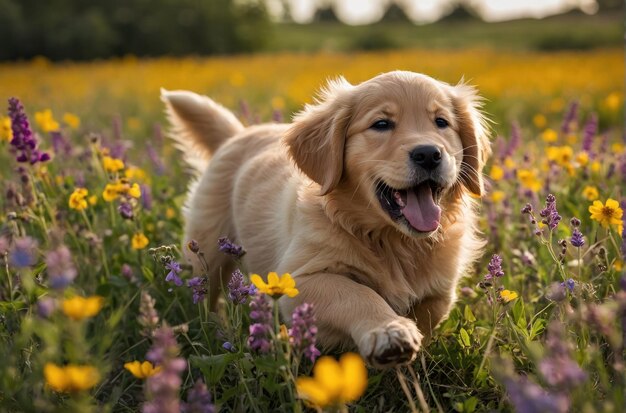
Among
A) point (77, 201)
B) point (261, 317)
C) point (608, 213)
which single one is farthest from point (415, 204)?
point (77, 201)

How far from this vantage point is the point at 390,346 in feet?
6.11

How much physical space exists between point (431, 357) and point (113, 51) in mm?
24567

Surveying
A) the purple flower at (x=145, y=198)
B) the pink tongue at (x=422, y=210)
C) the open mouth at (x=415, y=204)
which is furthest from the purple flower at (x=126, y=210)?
the pink tongue at (x=422, y=210)

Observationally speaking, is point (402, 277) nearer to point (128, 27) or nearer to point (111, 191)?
point (111, 191)

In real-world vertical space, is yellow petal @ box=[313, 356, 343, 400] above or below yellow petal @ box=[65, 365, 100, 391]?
above

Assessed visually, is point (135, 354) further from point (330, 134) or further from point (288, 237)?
point (330, 134)

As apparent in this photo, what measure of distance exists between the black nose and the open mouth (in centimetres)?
9

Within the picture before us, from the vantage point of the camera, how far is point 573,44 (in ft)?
87.7

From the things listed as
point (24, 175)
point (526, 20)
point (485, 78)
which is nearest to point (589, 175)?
point (24, 175)

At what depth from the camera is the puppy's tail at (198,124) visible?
3781 mm

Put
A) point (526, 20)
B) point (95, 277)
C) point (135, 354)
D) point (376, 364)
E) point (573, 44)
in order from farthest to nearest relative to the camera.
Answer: point (526, 20) → point (573, 44) → point (95, 277) → point (135, 354) → point (376, 364)

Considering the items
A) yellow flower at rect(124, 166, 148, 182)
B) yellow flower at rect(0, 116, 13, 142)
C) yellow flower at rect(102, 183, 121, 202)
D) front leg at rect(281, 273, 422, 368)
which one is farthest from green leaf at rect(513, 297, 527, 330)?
yellow flower at rect(0, 116, 13, 142)

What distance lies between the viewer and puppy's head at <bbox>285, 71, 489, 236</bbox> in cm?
244

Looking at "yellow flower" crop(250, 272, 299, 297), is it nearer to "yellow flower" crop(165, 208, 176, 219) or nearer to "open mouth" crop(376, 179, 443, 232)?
"open mouth" crop(376, 179, 443, 232)
